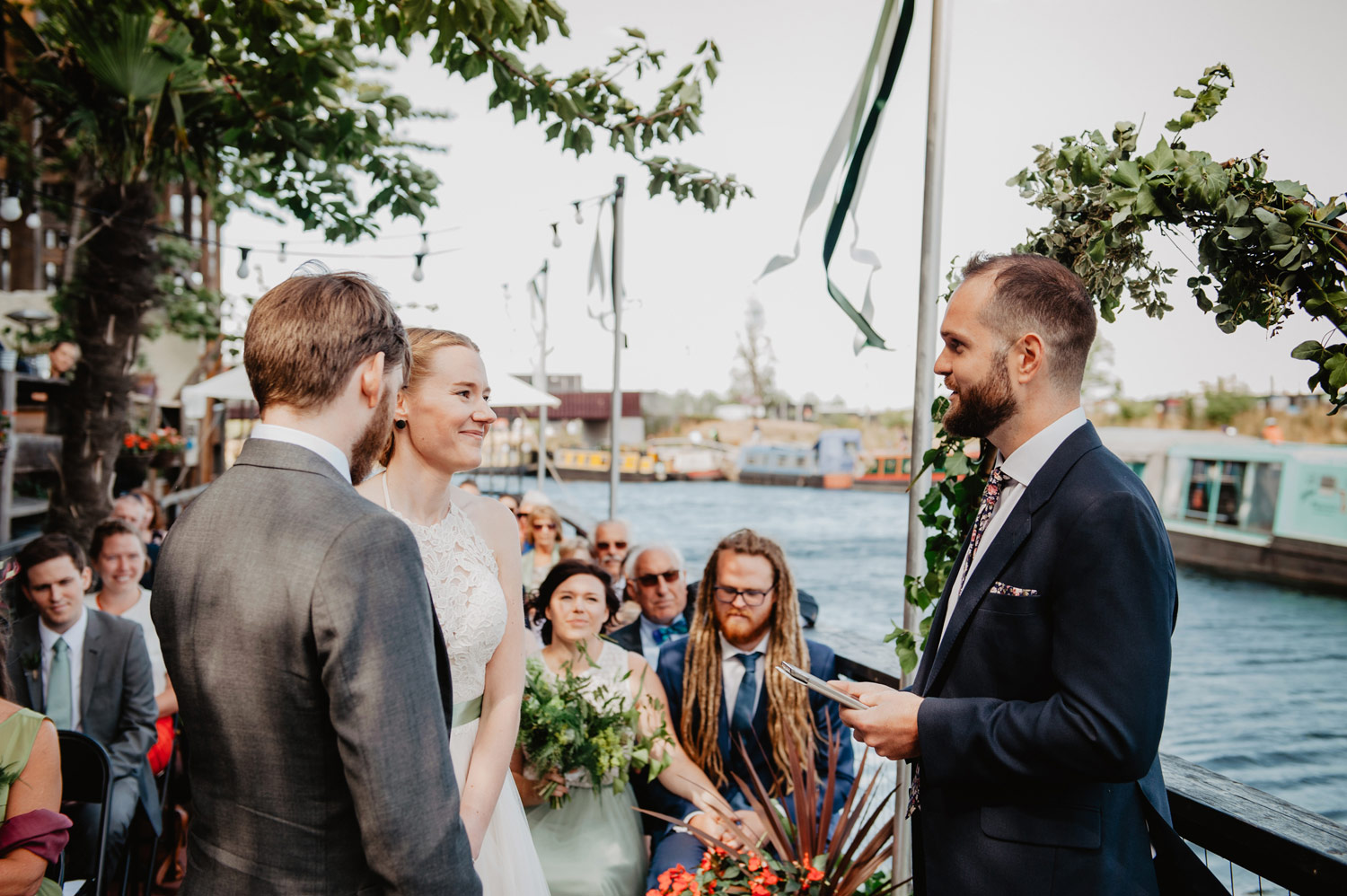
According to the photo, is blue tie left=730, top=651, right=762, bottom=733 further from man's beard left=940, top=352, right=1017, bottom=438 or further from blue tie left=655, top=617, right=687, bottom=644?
man's beard left=940, top=352, right=1017, bottom=438

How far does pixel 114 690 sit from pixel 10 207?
4.83 m

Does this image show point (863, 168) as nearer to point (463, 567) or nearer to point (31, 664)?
point (463, 567)

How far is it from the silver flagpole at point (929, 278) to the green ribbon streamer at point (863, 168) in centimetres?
8

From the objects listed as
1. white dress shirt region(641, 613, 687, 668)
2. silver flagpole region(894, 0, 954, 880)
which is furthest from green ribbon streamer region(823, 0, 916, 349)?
white dress shirt region(641, 613, 687, 668)

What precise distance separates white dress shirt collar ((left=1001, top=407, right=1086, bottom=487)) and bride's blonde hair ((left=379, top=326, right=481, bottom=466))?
1145 millimetres

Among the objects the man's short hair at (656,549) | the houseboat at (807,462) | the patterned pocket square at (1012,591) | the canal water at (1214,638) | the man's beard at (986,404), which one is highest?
the man's beard at (986,404)

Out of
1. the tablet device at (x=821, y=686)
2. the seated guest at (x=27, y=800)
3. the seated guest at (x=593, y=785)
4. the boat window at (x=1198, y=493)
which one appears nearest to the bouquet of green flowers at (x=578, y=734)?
the seated guest at (x=593, y=785)

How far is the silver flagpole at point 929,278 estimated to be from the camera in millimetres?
2135

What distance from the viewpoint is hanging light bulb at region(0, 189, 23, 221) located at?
6.15m

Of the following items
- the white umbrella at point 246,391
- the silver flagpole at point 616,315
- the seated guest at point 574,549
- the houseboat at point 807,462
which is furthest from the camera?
the houseboat at point 807,462

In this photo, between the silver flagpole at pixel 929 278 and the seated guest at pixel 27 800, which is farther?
the silver flagpole at pixel 929 278

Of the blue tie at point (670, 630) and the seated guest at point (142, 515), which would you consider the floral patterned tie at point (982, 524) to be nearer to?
the blue tie at point (670, 630)

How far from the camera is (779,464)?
4153 centimetres

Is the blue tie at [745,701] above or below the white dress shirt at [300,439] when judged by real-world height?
below
